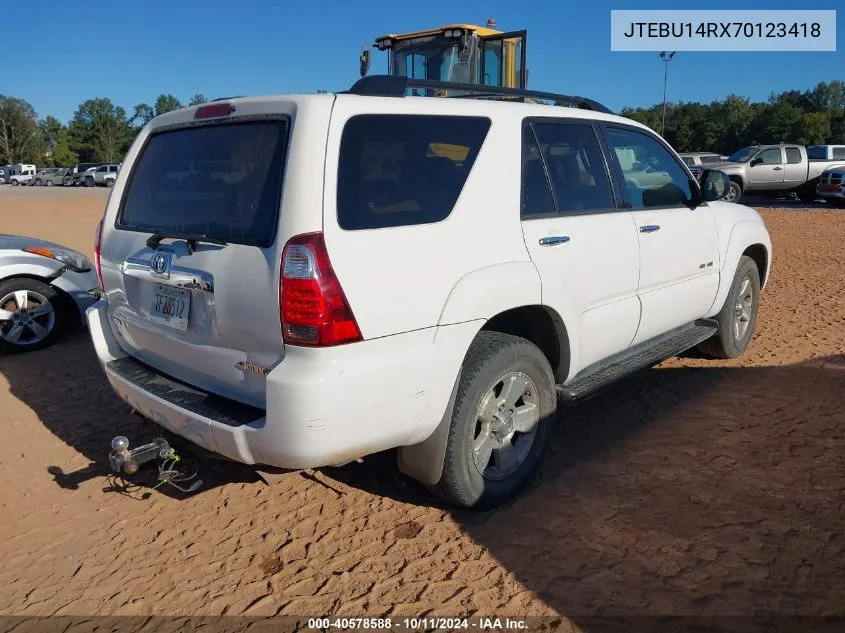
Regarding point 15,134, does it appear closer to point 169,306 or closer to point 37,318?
point 37,318

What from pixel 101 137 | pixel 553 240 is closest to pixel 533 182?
pixel 553 240

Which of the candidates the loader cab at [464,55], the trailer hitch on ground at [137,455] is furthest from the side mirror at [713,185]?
the loader cab at [464,55]

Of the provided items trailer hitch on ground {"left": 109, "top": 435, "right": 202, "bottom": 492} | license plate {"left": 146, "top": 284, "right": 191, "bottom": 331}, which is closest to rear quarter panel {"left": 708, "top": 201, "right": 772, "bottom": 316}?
license plate {"left": 146, "top": 284, "right": 191, "bottom": 331}

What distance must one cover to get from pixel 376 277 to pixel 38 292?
4.73 metres

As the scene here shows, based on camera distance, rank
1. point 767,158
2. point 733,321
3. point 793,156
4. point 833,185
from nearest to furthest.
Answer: point 733,321
point 833,185
point 767,158
point 793,156

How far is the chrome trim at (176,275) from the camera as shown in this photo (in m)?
2.89

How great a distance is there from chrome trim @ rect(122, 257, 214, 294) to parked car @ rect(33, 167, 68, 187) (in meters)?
62.4

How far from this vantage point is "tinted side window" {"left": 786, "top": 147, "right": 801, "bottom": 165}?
2205 cm

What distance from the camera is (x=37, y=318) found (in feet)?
20.4

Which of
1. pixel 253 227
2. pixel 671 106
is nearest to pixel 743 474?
pixel 253 227

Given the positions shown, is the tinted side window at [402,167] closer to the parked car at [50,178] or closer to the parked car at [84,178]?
the parked car at [84,178]

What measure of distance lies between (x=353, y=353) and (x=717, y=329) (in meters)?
3.38

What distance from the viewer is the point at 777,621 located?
101 inches

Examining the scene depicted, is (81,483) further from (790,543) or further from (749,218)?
(749,218)
